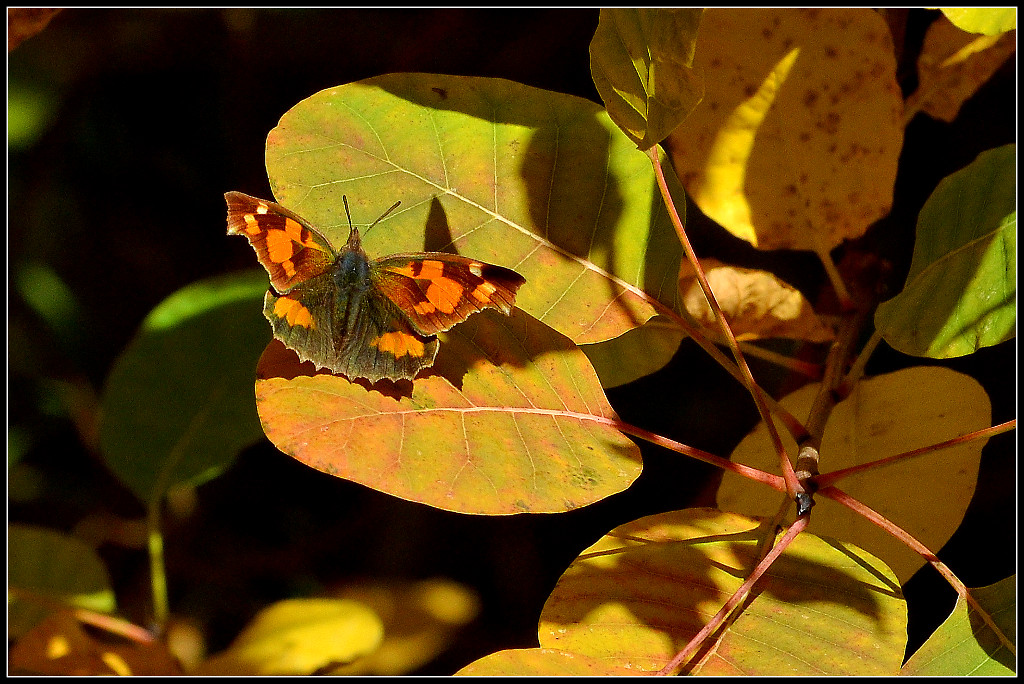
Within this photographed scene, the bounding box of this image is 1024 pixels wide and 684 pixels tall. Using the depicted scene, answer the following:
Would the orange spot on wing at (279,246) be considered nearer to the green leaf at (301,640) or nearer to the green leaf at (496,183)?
the green leaf at (496,183)

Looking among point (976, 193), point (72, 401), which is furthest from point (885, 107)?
point (72, 401)

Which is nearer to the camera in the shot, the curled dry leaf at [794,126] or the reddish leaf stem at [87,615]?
the curled dry leaf at [794,126]

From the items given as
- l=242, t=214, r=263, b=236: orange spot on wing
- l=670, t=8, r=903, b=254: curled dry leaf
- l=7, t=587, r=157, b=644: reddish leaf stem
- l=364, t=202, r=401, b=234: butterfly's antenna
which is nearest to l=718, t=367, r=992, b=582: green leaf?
l=670, t=8, r=903, b=254: curled dry leaf

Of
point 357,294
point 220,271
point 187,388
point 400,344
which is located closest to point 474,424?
point 400,344

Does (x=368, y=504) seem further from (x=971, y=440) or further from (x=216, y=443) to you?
(x=971, y=440)

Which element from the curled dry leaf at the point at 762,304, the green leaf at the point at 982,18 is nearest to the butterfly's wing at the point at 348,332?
the curled dry leaf at the point at 762,304

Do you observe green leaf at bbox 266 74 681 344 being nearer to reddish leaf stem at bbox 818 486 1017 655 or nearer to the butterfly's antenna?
the butterfly's antenna
